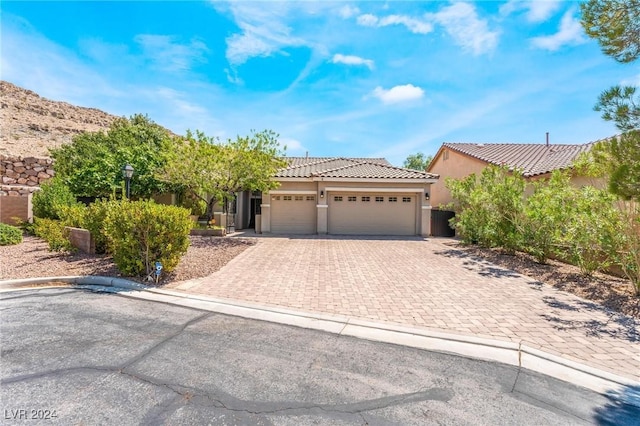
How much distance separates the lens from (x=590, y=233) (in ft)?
22.7

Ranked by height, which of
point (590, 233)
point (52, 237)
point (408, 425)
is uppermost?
point (590, 233)

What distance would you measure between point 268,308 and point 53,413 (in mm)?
3053

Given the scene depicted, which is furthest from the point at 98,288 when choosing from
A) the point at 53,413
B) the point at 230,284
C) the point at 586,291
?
the point at 586,291

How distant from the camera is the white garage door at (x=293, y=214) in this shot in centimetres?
1659

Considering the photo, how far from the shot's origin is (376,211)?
54.1ft

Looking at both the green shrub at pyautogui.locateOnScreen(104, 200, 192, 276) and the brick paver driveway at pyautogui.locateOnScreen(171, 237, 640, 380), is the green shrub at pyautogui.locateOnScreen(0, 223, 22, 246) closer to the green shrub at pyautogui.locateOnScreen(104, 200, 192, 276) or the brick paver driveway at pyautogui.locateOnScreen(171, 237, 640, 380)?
the green shrub at pyautogui.locateOnScreen(104, 200, 192, 276)

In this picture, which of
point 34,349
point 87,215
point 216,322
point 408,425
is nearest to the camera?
point 408,425

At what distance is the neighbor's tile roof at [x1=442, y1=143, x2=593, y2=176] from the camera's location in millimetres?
13197

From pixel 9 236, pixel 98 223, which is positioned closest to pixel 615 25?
pixel 98 223

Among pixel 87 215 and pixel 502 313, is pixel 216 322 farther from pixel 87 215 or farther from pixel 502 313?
pixel 87 215

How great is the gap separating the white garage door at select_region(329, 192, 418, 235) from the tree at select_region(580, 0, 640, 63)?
1221 centimetres

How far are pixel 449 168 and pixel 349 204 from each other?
1000cm

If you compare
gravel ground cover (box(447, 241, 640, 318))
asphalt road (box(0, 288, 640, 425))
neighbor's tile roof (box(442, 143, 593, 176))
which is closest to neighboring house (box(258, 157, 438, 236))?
neighbor's tile roof (box(442, 143, 593, 176))

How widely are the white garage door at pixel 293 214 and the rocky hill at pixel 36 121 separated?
939 inches
